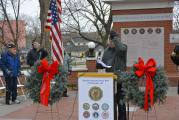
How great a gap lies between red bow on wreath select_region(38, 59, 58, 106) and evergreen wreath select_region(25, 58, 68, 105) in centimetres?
11

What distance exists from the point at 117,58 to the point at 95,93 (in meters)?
1.19

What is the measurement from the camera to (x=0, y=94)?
52.7 ft

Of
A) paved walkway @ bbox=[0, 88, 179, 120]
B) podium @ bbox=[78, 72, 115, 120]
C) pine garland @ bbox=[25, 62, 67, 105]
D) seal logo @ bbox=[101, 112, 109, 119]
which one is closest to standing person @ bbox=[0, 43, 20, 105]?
paved walkway @ bbox=[0, 88, 179, 120]

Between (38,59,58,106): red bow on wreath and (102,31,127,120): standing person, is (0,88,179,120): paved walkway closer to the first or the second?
(102,31,127,120): standing person

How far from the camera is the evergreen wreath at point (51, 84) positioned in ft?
29.2

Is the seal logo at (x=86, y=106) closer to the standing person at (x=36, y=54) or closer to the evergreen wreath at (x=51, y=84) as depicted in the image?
the evergreen wreath at (x=51, y=84)

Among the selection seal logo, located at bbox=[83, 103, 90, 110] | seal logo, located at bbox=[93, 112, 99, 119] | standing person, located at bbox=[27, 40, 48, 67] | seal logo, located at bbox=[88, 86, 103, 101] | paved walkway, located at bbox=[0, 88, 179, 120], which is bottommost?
paved walkway, located at bbox=[0, 88, 179, 120]

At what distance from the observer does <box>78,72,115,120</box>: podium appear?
8.03 meters

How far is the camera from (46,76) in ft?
28.9

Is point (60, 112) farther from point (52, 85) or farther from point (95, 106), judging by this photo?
point (95, 106)

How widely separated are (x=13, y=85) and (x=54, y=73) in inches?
183

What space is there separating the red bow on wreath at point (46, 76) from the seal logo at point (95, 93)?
106cm

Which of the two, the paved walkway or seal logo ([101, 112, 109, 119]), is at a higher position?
seal logo ([101, 112, 109, 119])

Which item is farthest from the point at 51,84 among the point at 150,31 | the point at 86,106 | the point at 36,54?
the point at 150,31
